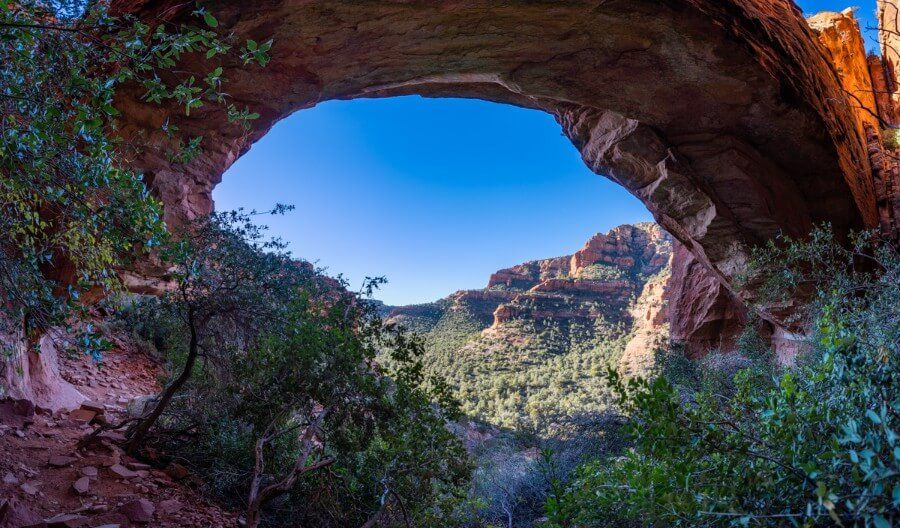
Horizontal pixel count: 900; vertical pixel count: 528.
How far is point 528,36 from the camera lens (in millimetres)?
7391

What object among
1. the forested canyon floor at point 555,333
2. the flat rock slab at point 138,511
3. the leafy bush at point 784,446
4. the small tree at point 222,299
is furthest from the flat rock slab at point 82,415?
the forested canyon floor at point 555,333

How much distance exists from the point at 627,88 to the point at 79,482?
10098 mm

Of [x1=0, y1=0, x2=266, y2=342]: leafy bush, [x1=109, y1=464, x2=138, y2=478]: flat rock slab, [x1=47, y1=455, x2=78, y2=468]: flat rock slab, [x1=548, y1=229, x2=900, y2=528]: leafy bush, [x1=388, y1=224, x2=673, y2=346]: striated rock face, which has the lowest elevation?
[x1=109, y1=464, x2=138, y2=478]: flat rock slab

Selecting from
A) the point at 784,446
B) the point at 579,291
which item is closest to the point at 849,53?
the point at 784,446

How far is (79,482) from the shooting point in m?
4.22

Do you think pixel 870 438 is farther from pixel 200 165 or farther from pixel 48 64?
pixel 200 165

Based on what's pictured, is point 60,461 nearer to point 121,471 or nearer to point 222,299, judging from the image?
point 121,471

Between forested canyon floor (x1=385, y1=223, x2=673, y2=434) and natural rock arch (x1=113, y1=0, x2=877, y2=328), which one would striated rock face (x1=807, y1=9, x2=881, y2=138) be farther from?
forested canyon floor (x1=385, y1=223, x2=673, y2=434)

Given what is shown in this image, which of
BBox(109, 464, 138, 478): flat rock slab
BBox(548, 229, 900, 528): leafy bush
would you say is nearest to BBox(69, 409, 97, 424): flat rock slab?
BBox(109, 464, 138, 478): flat rock slab

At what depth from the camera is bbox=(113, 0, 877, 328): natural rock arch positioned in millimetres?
6969

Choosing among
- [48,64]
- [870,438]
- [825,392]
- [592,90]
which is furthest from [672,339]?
[48,64]

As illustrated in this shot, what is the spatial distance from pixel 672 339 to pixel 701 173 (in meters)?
8.70

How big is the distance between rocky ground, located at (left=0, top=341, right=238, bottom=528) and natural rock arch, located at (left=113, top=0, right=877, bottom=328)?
13.2 feet

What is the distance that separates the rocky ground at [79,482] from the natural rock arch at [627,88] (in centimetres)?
402
